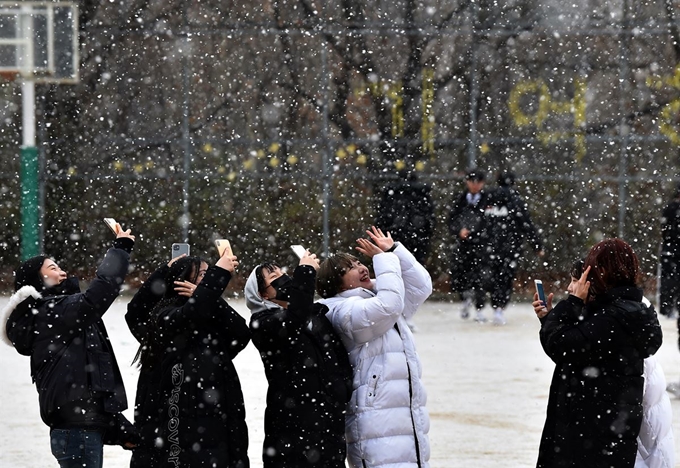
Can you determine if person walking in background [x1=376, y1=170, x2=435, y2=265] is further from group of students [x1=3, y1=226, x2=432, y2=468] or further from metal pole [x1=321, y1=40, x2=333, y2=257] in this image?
group of students [x1=3, y1=226, x2=432, y2=468]

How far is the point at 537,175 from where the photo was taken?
1691 cm

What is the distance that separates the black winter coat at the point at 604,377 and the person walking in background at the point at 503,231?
29.0ft

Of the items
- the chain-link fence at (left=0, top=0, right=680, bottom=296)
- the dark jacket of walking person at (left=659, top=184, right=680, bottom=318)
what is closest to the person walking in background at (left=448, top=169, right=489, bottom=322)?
the chain-link fence at (left=0, top=0, right=680, bottom=296)

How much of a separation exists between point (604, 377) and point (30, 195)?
1145 cm

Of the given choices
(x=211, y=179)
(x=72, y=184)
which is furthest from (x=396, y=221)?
(x=72, y=184)

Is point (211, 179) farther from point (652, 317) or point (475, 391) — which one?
point (652, 317)

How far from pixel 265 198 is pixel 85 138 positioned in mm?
2575

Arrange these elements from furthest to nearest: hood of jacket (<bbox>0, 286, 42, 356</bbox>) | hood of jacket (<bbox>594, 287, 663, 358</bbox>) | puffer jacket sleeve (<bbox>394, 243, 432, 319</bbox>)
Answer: puffer jacket sleeve (<bbox>394, 243, 432, 319</bbox>), hood of jacket (<bbox>0, 286, 42, 356</bbox>), hood of jacket (<bbox>594, 287, 663, 358</bbox>)

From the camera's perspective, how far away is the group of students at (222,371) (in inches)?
208

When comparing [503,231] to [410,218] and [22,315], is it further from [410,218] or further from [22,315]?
[22,315]

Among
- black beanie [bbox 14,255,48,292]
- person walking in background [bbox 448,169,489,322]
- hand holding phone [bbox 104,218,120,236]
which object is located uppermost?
hand holding phone [bbox 104,218,120,236]

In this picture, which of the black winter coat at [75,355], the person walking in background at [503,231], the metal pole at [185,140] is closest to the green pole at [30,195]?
the metal pole at [185,140]

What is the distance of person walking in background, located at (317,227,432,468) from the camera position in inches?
212

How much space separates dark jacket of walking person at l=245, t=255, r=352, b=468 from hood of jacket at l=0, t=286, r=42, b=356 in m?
0.93
